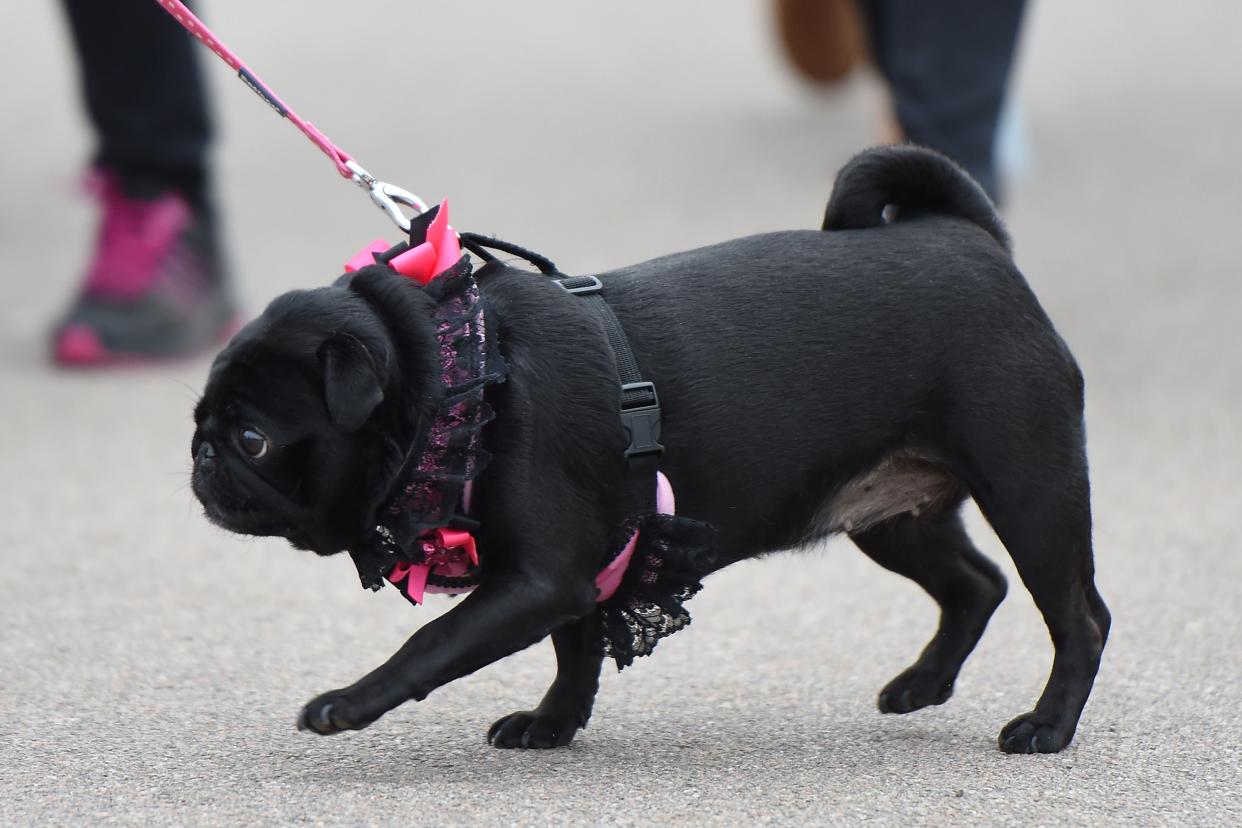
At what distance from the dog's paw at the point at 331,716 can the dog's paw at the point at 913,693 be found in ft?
3.33

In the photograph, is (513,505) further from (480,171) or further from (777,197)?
(480,171)

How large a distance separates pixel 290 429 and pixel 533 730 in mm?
708

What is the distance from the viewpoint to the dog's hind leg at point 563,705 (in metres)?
2.83

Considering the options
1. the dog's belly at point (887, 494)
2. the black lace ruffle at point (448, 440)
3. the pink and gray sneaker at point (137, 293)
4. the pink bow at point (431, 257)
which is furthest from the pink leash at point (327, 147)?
the pink and gray sneaker at point (137, 293)

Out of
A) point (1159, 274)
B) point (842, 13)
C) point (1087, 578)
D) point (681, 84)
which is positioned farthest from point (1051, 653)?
point (681, 84)

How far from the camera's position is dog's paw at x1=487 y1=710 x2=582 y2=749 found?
9.26 feet

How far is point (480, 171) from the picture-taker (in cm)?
852

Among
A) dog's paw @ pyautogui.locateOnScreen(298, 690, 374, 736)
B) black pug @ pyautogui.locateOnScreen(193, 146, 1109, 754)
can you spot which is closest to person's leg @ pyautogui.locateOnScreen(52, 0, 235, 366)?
black pug @ pyautogui.locateOnScreen(193, 146, 1109, 754)

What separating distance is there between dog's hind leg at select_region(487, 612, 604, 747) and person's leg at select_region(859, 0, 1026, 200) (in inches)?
98.5

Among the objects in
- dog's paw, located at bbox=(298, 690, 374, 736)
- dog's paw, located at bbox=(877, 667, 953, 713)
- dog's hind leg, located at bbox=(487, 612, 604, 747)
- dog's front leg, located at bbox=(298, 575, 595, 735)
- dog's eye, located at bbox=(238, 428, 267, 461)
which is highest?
dog's eye, located at bbox=(238, 428, 267, 461)

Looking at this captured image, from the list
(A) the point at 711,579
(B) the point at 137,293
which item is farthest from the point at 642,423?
(B) the point at 137,293

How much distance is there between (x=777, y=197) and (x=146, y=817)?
5872 mm

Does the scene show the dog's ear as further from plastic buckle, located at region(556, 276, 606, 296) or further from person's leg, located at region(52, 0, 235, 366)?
person's leg, located at region(52, 0, 235, 366)

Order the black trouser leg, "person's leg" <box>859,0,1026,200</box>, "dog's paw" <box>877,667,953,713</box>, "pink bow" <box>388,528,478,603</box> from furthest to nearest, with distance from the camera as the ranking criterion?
the black trouser leg
"person's leg" <box>859,0,1026,200</box>
"dog's paw" <box>877,667,953,713</box>
"pink bow" <box>388,528,478,603</box>
